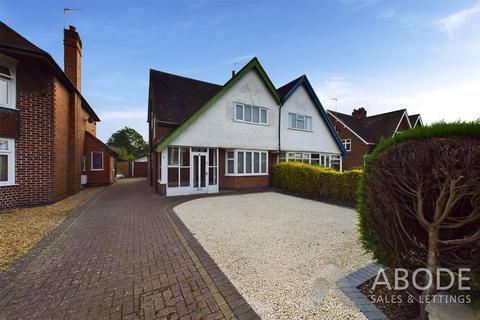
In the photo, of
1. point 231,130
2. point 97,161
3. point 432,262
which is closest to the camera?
point 432,262

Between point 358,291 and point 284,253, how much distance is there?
62.8 inches

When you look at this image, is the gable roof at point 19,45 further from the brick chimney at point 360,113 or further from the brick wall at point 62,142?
the brick chimney at point 360,113

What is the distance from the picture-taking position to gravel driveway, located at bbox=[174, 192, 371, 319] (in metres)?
2.79

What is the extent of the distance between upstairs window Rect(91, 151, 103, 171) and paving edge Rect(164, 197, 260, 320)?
1620cm

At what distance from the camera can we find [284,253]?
14.5 feet

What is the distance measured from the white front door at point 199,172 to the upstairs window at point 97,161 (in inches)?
407

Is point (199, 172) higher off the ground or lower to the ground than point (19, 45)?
lower

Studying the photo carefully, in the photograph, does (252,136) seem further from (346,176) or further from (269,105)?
(346,176)

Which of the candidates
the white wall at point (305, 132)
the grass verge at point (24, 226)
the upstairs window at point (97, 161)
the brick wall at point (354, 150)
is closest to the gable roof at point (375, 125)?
the brick wall at point (354, 150)

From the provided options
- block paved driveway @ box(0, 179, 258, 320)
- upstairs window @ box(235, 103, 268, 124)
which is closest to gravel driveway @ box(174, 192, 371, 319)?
block paved driveway @ box(0, 179, 258, 320)

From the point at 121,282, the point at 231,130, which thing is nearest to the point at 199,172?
the point at 231,130

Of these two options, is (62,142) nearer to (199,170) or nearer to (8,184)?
(8,184)

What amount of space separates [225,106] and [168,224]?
8703mm

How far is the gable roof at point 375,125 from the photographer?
2517cm
